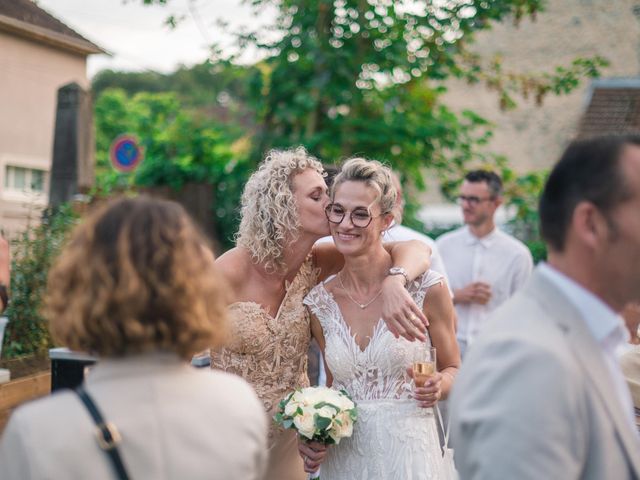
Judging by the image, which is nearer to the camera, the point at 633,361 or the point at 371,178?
the point at 633,361

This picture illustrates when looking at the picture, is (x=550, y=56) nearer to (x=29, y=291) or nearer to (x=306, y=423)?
(x=29, y=291)

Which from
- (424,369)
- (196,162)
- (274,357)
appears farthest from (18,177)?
(424,369)

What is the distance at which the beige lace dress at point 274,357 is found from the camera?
370 cm

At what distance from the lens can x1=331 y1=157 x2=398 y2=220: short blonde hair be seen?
369cm

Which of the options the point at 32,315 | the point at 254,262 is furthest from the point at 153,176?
the point at 254,262

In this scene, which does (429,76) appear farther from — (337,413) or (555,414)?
(555,414)

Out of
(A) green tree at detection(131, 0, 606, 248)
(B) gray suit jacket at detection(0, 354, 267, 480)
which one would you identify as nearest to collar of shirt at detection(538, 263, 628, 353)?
(B) gray suit jacket at detection(0, 354, 267, 480)

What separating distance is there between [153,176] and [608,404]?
13.2 meters

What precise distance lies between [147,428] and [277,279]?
213 cm

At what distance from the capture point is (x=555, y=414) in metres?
1.75

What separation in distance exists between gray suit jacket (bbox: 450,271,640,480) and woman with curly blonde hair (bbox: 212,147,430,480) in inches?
69.5

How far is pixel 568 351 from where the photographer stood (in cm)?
183

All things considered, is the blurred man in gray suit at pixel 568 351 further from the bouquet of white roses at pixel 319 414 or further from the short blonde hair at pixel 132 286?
the bouquet of white roses at pixel 319 414

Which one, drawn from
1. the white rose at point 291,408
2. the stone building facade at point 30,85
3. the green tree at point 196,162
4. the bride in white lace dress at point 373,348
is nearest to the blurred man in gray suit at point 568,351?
the white rose at point 291,408
